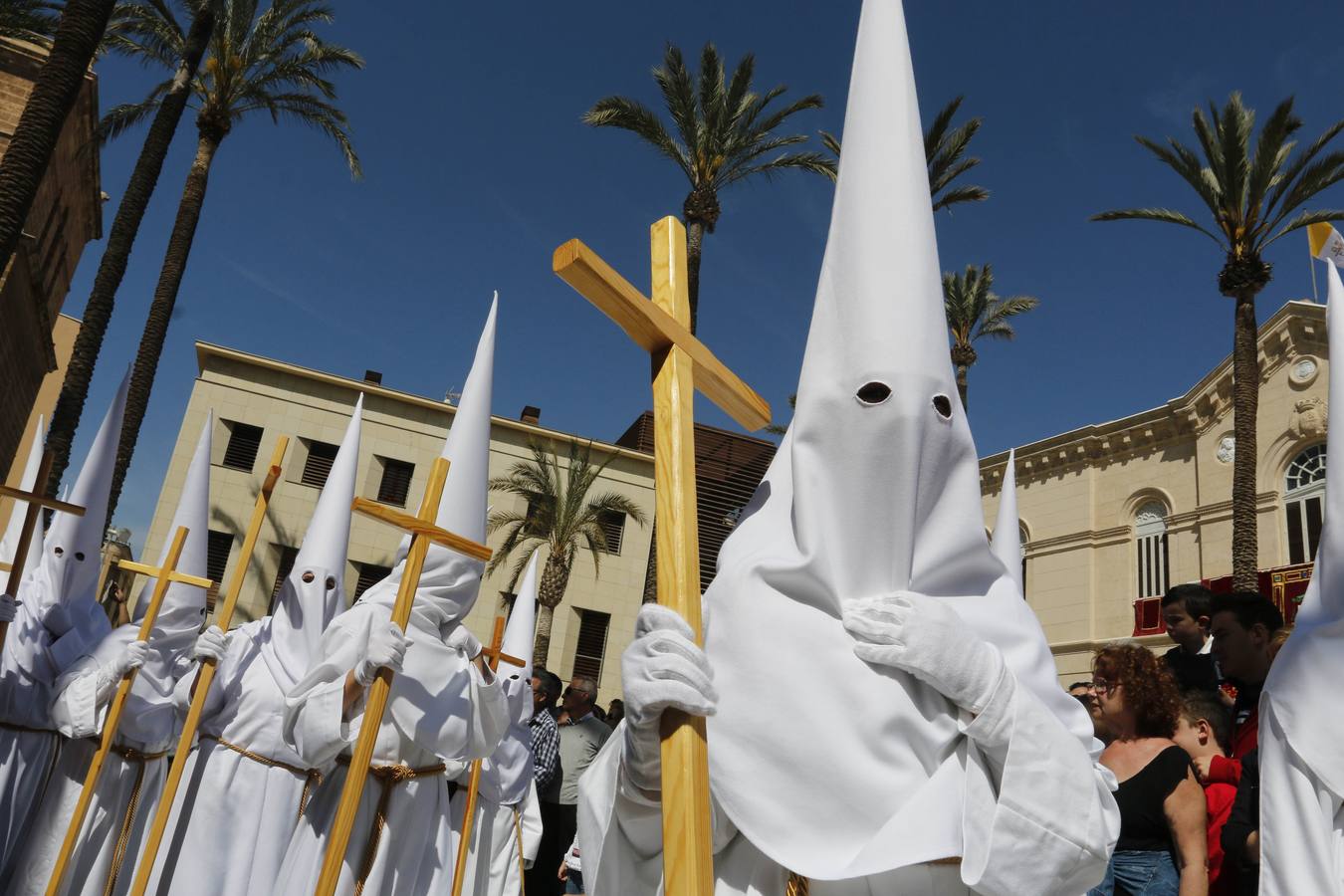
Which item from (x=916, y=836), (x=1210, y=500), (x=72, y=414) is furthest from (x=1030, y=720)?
(x=1210, y=500)

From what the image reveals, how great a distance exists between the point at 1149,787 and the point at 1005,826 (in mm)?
2233

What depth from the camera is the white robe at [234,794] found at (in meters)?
5.24

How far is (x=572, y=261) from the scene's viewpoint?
6.28 ft

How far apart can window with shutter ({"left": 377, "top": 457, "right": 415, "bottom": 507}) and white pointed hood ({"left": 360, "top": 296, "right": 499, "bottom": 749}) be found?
2471cm

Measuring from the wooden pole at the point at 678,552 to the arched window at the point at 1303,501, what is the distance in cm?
2252

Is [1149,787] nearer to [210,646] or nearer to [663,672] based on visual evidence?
[663,672]

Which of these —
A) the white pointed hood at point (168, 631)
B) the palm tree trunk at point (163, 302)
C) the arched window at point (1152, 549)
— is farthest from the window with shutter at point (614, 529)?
the white pointed hood at point (168, 631)

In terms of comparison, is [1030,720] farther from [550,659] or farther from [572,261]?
[550,659]

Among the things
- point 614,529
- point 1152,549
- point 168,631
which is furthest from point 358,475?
point 168,631

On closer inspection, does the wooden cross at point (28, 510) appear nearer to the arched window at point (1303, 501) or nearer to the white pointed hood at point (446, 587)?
the white pointed hood at point (446, 587)

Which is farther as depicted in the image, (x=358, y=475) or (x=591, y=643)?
(x=591, y=643)

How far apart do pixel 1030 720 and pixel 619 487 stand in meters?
28.8

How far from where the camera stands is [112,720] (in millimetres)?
5430

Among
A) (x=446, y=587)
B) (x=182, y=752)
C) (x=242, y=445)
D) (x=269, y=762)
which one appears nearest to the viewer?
(x=446, y=587)
